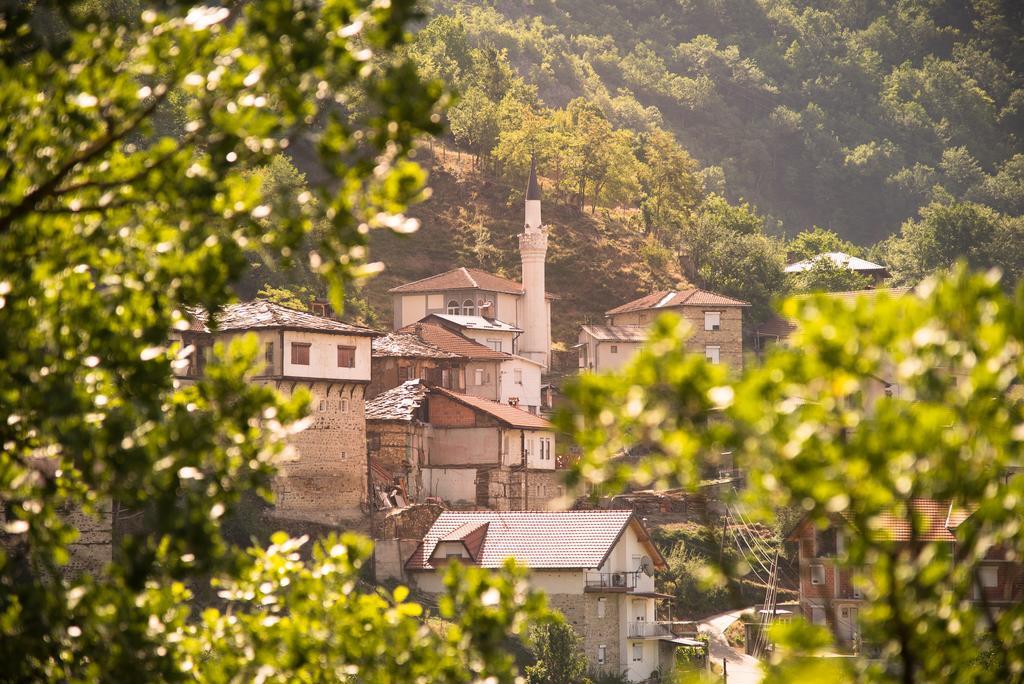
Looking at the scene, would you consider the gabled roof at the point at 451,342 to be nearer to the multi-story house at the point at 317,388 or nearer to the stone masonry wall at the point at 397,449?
the stone masonry wall at the point at 397,449

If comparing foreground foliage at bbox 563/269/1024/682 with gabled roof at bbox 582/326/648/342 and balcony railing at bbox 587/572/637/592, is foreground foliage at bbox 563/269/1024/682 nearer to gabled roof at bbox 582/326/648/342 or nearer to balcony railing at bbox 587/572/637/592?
balcony railing at bbox 587/572/637/592

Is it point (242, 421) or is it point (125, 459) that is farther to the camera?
point (242, 421)

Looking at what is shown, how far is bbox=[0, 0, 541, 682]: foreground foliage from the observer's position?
9.39 m

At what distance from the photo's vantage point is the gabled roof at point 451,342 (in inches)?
2598

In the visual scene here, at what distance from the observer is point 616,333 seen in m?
78.6

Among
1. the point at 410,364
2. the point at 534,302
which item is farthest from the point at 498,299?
the point at 410,364

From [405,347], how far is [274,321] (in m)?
A: 13.1

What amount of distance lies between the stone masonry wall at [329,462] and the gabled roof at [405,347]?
32.0 feet

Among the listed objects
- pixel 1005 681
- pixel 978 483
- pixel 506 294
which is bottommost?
pixel 1005 681

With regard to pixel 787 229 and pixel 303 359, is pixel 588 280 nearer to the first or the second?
pixel 303 359

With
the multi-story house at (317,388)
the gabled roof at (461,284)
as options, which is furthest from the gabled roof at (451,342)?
the multi-story house at (317,388)

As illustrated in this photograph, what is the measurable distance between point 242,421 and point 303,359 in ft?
133

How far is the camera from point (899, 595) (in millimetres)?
7855

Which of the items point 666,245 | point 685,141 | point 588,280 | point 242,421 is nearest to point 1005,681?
point 242,421
